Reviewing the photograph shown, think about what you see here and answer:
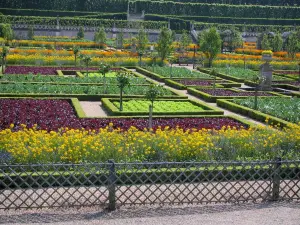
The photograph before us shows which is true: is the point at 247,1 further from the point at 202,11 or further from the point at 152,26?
the point at 152,26

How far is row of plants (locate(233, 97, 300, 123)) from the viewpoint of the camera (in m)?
15.8

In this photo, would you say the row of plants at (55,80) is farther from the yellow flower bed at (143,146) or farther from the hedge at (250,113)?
the yellow flower bed at (143,146)

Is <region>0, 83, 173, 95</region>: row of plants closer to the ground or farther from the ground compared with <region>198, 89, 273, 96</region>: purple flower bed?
farther from the ground

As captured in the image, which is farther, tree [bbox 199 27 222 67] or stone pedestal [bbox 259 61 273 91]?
tree [bbox 199 27 222 67]

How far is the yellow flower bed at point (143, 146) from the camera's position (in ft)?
30.7

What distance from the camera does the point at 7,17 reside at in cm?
5934

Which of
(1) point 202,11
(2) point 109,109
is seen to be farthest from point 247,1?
(2) point 109,109

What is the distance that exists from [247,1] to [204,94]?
67.2m

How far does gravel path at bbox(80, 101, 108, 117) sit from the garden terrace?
4.55 m

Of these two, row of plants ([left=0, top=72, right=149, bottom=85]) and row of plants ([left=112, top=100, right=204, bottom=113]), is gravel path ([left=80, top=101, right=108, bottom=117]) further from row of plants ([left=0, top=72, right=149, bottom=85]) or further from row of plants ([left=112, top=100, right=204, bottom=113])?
row of plants ([left=0, top=72, right=149, bottom=85])

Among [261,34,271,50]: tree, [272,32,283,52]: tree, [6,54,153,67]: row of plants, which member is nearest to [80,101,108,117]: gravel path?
[6,54,153,67]: row of plants

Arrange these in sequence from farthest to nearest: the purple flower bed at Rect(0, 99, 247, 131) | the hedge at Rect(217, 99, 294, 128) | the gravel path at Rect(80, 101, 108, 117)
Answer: the gravel path at Rect(80, 101, 108, 117) < the hedge at Rect(217, 99, 294, 128) < the purple flower bed at Rect(0, 99, 247, 131)

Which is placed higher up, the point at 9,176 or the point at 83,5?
the point at 83,5

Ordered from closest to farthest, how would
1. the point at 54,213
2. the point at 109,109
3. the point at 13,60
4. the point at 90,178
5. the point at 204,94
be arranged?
the point at 54,213 → the point at 90,178 → the point at 109,109 → the point at 204,94 → the point at 13,60
